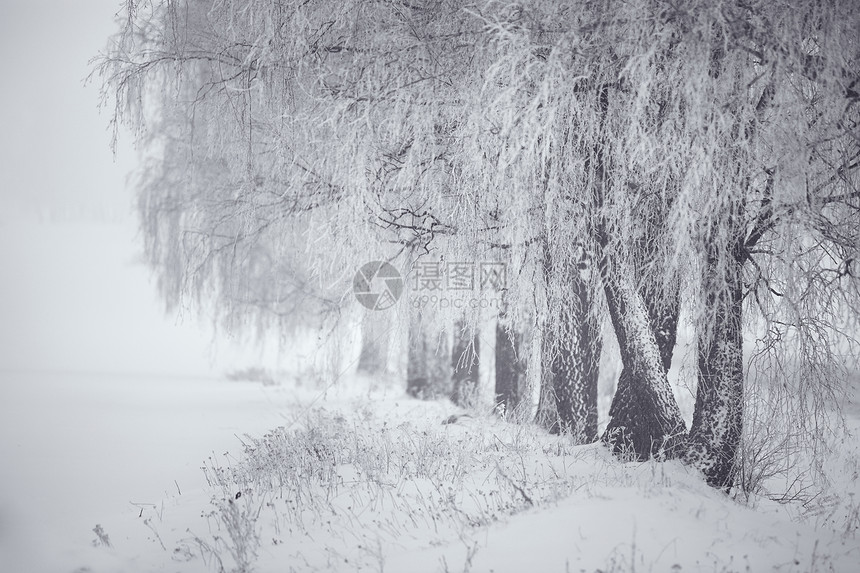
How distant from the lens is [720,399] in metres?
4.73

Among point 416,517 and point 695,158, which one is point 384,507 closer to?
point 416,517

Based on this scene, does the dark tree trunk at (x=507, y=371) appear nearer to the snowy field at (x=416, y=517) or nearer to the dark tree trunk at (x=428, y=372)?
the snowy field at (x=416, y=517)

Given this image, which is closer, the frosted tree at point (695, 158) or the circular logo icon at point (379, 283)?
the frosted tree at point (695, 158)

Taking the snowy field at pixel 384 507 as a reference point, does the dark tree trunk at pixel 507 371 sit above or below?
above

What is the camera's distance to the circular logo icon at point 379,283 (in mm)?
6015

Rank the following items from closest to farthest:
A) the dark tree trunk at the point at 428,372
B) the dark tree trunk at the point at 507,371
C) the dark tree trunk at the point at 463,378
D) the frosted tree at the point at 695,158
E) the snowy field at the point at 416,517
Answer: the snowy field at the point at 416,517, the frosted tree at the point at 695,158, the dark tree trunk at the point at 507,371, the dark tree trunk at the point at 463,378, the dark tree trunk at the point at 428,372

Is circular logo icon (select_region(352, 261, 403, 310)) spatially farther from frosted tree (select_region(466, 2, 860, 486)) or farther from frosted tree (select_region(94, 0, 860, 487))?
frosted tree (select_region(466, 2, 860, 486))

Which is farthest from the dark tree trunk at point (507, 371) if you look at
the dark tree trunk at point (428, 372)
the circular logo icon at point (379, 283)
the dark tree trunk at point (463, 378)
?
the dark tree trunk at point (428, 372)

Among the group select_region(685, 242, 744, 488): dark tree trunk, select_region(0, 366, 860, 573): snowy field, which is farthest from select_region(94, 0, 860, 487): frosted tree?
select_region(0, 366, 860, 573): snowy field

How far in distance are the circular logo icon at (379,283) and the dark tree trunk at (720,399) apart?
297 cm

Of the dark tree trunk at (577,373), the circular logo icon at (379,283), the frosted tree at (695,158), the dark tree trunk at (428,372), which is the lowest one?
the dark tree trunk at (428,372)

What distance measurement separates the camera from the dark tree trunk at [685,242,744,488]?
4.62 m

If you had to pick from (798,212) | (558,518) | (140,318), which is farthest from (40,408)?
Result: (140,318)

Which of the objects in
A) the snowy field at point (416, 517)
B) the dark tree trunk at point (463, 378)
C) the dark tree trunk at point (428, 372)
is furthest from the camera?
the dark tree trunk at point (428, 372)
